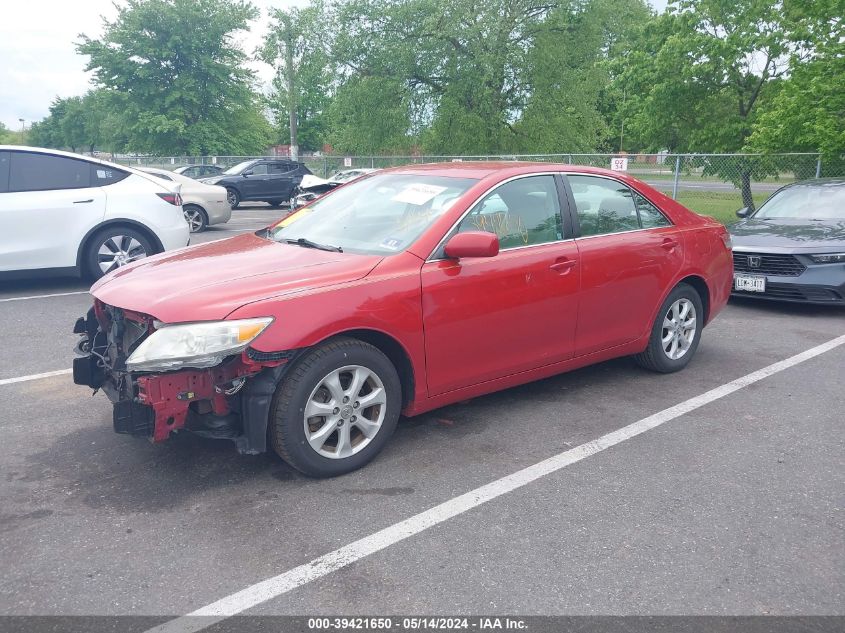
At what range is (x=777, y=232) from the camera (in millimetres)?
8391

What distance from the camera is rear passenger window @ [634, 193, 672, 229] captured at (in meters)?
5.39

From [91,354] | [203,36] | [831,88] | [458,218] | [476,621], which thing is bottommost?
[476,621]

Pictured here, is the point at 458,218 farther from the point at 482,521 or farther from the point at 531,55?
the point at 531,55

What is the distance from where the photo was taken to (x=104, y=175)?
8.62 meters

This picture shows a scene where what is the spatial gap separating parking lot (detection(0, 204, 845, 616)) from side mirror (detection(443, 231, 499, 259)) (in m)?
1.10

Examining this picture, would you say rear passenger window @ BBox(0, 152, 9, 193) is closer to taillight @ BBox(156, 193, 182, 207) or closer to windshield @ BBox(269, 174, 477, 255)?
taillight @ BBox(156, 193, 182, 207)

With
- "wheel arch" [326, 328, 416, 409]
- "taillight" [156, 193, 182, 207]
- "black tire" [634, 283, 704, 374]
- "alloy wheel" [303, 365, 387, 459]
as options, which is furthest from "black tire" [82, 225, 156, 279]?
"black tire" [634, 283, 704, 374]

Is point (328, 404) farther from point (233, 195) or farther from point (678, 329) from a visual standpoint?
point (233, 195)

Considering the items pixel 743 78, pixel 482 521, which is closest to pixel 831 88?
pixel 743 78

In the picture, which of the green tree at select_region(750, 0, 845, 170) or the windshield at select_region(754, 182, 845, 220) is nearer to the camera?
the windshield at select_region(754, 182, 845, 220)

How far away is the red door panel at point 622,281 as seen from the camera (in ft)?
16.0

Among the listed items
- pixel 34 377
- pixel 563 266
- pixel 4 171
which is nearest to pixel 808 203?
pixel 563 266

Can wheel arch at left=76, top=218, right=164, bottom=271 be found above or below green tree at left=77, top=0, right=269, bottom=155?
→ below

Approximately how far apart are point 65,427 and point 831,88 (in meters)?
14.2
